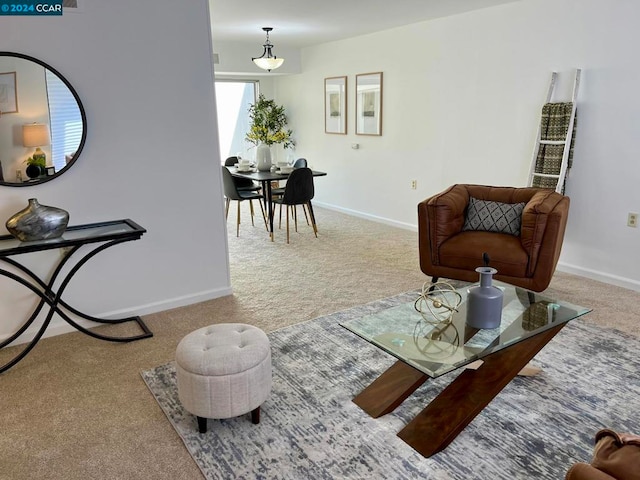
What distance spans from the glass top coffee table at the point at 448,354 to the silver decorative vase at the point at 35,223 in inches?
69.0

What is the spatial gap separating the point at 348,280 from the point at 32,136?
2521mm

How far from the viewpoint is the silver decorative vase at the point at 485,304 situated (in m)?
2.11

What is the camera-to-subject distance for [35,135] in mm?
2861

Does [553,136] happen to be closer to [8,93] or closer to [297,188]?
[297,188]

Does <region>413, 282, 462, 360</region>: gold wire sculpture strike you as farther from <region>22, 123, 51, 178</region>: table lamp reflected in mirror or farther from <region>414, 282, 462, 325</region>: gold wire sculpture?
<region>22, 123, 51, 178</region>: table lamp reflected in mirror

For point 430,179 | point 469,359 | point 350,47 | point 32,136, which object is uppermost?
point 350,47

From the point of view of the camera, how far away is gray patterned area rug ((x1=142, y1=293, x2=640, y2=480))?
190 cm

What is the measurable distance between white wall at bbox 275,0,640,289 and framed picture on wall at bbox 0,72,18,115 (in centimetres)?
391

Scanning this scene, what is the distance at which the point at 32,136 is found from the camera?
112 inches

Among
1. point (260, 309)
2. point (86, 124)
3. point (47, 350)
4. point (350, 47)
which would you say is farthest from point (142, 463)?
point (350, 47)

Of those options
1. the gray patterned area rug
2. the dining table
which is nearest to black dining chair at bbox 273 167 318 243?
the dining table

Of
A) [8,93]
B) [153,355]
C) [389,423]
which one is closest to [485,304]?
[389,423]

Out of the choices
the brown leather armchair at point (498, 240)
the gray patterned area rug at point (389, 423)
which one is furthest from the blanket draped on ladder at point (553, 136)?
the gray patterned area rug at point (389, 423)

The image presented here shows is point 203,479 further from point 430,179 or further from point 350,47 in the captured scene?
point 350,47
